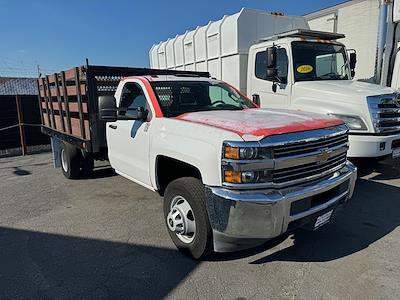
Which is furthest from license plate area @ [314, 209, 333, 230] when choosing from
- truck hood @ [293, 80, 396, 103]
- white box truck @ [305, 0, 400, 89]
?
white box truck @ [305, 0, 400, 89]

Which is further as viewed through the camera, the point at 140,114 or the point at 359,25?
the point at 359,25

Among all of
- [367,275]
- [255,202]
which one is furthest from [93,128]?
[367,275]

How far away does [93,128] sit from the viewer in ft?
17.3

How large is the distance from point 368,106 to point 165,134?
11.4 feet

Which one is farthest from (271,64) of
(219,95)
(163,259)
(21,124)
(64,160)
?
(21,124)

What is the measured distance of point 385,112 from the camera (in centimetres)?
522

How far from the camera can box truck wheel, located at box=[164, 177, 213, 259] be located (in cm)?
304

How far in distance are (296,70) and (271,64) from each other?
501 millimetres

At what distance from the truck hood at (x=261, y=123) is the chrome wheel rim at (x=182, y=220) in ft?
2.92

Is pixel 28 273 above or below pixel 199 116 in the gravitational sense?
below

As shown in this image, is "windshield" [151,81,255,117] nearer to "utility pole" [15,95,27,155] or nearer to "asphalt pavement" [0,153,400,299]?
"asphalt pavement" [0,153,400,299]

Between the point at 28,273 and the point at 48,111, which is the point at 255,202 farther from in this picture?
the point at 48,111

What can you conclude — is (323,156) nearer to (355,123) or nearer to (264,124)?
(264,124)

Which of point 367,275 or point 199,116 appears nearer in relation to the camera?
point 367,275
